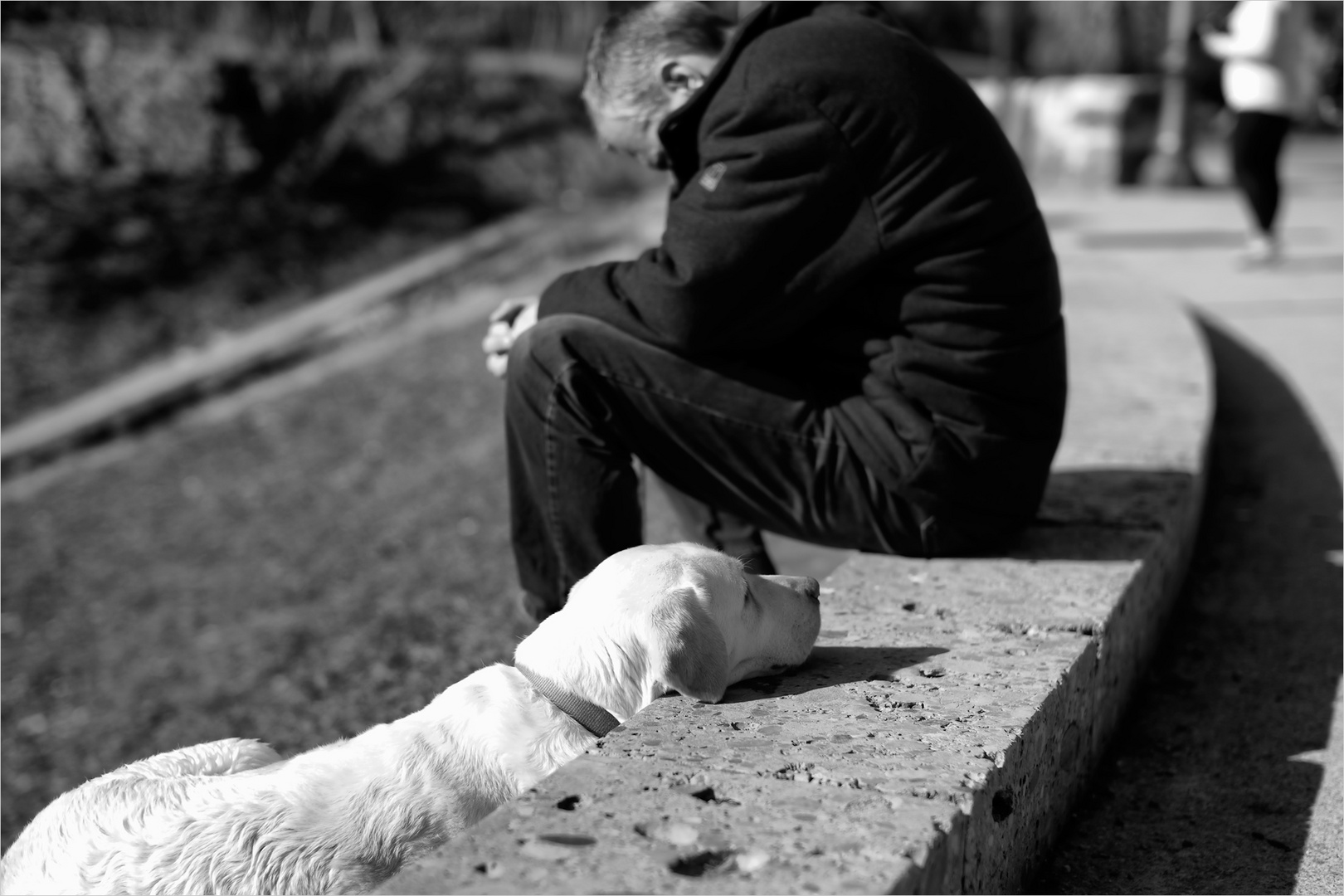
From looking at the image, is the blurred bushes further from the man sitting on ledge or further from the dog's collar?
the dog's collar

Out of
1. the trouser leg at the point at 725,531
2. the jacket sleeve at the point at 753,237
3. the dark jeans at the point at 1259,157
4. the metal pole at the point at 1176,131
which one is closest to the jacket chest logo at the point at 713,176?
the jacket sleeve at the point at 753,237

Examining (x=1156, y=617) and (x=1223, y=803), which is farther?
(x=1156, y=617)

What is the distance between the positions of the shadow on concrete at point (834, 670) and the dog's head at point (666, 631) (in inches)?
1.0

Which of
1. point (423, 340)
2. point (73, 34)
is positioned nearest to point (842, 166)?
point (423, 340)

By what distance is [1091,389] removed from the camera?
14.6 ft

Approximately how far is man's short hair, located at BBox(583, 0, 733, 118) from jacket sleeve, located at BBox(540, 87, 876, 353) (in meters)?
0.35

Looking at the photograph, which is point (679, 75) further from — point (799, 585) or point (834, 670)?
point (834, 670)

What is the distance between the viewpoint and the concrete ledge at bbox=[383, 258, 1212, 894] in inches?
65.4

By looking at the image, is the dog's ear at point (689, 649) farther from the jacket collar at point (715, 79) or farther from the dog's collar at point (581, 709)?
the jacket collar at point (715, 79)

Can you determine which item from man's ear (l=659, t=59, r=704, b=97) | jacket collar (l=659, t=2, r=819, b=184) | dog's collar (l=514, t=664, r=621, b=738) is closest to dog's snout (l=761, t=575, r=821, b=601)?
dog's collar (l=514, t=664, r=621, b=738)

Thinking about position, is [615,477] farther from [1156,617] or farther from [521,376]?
[1156,617]

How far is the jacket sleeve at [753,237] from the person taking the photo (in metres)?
2.61

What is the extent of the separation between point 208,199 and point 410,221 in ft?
4.49

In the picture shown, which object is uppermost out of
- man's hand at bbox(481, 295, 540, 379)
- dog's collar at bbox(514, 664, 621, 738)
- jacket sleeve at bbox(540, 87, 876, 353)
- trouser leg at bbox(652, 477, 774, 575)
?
jacket sleeve at bbox(540, 87, 876, 353)
